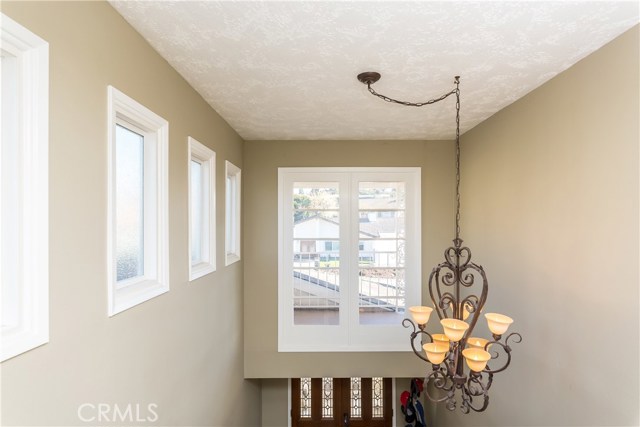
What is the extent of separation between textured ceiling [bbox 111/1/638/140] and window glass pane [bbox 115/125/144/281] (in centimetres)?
51

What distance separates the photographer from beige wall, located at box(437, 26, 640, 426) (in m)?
1.41

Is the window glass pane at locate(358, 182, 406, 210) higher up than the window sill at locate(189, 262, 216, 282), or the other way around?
the window glass pane at locate(358, 182, 406, 210)

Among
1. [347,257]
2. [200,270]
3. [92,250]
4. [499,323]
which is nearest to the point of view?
[92,250]

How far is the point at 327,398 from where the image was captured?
4434 millimetres

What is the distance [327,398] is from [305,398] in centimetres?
31

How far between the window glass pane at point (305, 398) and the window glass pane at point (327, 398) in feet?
0.66

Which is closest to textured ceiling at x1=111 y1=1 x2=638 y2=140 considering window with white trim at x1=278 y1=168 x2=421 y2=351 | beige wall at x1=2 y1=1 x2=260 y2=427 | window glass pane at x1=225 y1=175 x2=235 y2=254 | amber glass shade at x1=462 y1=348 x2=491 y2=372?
beige wall at x1=2 y1=1 x2=260 y2=427

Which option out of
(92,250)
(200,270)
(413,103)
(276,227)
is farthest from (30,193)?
(276,227)

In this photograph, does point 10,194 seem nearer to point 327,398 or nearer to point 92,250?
point 92,250

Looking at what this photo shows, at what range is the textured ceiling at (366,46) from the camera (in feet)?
→ 4.12

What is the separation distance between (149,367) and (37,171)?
3.59 feet

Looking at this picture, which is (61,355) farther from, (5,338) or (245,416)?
(245,416)

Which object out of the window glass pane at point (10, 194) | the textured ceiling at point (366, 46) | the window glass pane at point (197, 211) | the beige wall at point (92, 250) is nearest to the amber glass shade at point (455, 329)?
the textured ceiling at point (366, 46)

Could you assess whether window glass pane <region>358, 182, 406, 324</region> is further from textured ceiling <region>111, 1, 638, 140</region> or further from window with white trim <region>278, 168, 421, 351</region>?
textured ceiling <region>111, 1, 638, 140</region>
